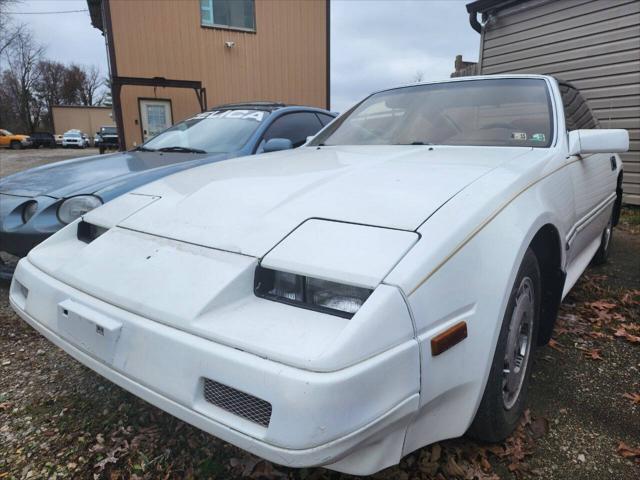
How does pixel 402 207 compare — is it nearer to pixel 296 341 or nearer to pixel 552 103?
pixel 296 341

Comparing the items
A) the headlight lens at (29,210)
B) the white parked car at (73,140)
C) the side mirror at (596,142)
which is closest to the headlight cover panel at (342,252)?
the side mirror at (596,142)

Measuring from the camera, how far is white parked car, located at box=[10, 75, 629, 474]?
3.34 feet

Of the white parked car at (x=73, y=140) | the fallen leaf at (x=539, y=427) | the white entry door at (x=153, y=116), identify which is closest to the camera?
the fallen leaf at (x=539, y=427)

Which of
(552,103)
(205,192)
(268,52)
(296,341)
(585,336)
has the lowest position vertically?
(585,336)

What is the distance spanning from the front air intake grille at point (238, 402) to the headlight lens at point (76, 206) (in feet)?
7.15

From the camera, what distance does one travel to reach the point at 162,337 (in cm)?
119

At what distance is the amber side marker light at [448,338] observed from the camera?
113 centimetres

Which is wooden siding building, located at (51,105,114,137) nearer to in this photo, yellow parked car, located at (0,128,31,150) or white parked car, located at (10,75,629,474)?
yellow parked car, located at (0,128,31,150)

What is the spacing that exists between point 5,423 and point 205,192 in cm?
126

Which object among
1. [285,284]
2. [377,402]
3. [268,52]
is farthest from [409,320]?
[268,52]

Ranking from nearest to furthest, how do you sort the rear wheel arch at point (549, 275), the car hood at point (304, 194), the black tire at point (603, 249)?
the car hood at point (304, 194), the rear wheel arch at point (549, 275), the black tire at point (603, 249)

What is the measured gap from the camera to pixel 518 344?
67.7 inches

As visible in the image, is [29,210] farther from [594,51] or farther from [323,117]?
[594,51]

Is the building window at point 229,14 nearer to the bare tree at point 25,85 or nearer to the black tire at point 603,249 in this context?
the black tire at point 603,249
